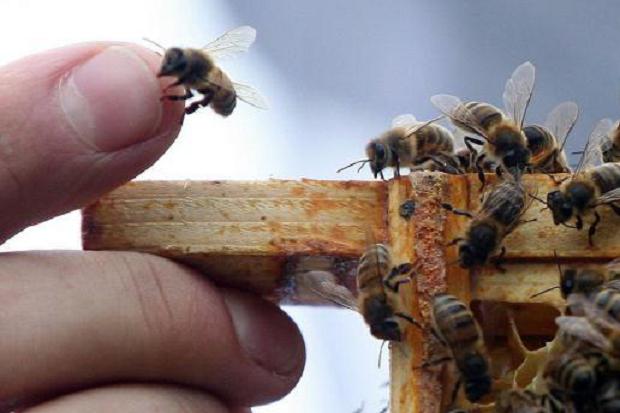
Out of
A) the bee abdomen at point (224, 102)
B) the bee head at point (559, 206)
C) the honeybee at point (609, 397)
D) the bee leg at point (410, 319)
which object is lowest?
the honeybee at point (609, 397)

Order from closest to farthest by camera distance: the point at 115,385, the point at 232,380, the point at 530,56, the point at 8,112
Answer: the point at 8,112, the point at 115,385, the point at 232,380, the point at 530,56

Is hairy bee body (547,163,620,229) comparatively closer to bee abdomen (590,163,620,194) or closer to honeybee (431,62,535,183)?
bee abdomen (590,163,620,194)

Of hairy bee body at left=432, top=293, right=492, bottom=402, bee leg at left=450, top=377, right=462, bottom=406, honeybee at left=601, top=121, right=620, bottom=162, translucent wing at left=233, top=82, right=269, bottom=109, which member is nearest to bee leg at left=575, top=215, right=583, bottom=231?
hairy bee body at left=432, top=293, right=492, bottom=402

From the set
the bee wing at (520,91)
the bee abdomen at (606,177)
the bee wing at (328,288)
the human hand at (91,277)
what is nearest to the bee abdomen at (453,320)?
the bee wing at (328,288)

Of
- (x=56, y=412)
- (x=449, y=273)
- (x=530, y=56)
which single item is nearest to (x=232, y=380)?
(x=56, y=412)

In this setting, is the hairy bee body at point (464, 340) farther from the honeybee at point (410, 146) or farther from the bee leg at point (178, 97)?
the bee leg at point (178, 97)

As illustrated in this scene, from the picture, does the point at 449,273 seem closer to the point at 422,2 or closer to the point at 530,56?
the point at 530,56
